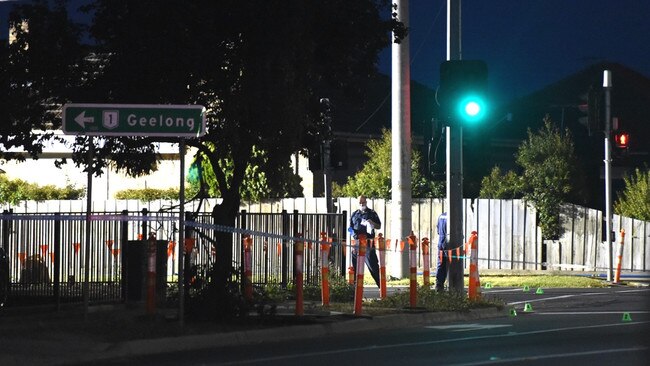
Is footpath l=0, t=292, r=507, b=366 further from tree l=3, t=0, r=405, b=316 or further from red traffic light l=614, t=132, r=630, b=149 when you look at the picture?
red traffic light l=614, t=132, r=630, b=149

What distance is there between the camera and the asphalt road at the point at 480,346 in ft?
40.3

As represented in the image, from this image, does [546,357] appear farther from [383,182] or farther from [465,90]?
[383,182]

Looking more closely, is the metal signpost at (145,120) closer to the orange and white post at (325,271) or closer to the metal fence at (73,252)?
the metal fence at (73,252)

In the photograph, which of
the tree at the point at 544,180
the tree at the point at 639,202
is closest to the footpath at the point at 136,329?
the tree at the point at 544,180

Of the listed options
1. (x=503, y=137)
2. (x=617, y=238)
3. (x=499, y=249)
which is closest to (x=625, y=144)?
(x=617, y=238)

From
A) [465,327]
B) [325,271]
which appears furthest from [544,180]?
[465,327]

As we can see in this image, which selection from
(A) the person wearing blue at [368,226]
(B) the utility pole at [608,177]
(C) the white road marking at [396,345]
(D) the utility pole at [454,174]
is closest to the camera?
(C) the white road marking at [396,345]

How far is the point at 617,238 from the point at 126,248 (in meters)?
15.9

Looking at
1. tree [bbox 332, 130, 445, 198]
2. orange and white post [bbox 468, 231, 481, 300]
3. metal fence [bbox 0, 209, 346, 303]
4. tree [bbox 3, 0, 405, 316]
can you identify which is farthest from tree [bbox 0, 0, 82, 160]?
tree [bbox 332, 130, 445, 198]

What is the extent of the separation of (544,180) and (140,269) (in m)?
16.8

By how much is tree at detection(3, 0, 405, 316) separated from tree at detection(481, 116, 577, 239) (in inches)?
603

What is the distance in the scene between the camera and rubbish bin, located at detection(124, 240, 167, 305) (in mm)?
18766

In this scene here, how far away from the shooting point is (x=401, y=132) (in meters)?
25.8

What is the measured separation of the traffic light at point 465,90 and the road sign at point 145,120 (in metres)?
5.87
